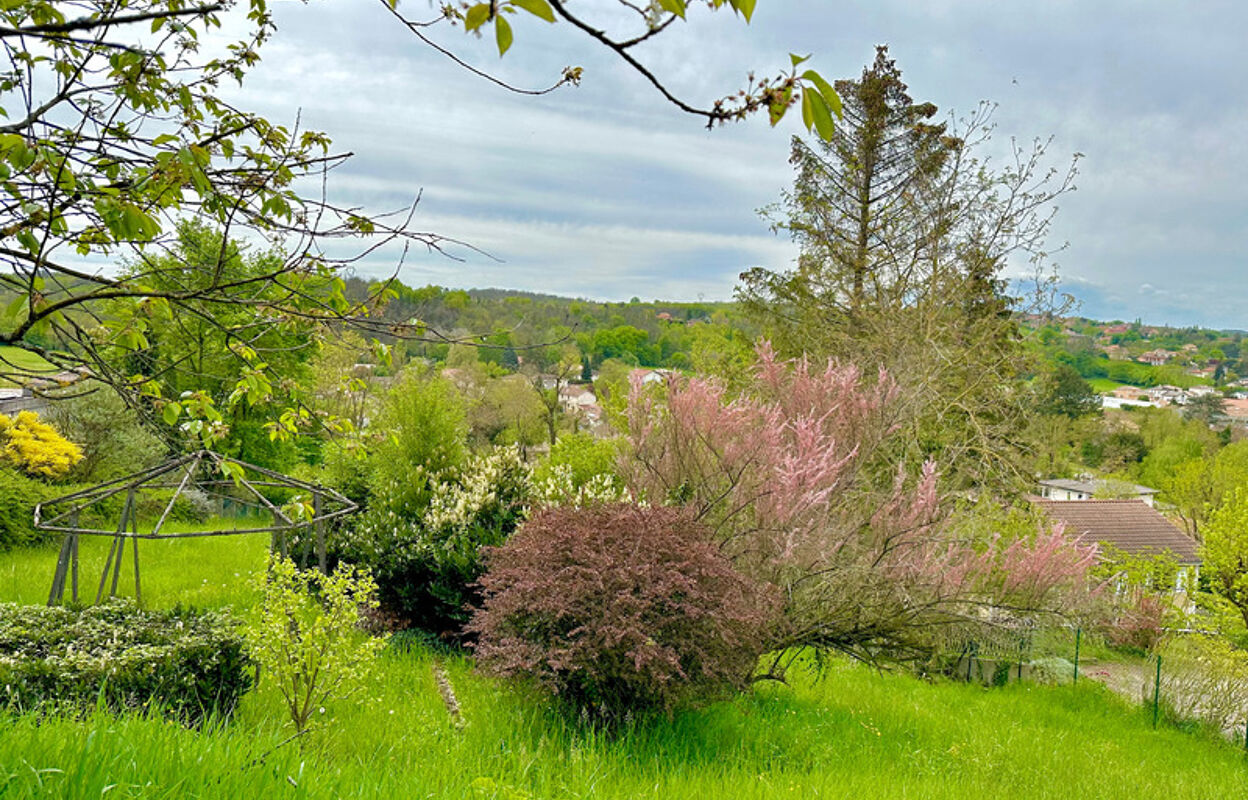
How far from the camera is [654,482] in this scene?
259 inches

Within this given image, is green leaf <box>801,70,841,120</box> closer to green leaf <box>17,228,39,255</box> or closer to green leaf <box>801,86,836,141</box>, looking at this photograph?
green leaf <box>801,86,836,141</box>

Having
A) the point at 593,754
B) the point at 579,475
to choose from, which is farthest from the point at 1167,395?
the point at 593,754

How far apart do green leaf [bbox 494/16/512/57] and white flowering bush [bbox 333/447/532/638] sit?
5.72 meters

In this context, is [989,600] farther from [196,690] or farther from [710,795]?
[196,690]

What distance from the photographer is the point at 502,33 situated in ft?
3.72

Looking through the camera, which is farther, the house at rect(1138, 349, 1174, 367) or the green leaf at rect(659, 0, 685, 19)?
the house at rect(1138, 349, 1174, 367)

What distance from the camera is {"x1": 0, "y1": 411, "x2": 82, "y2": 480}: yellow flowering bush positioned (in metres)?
12.4

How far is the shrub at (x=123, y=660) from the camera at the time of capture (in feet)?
12.0

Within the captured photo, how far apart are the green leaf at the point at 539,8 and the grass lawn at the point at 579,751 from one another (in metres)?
2.47

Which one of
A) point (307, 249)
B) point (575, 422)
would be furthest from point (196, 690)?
point (575, 422)

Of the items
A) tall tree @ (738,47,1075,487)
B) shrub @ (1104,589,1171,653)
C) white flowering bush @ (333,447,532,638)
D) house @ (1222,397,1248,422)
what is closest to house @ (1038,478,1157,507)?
shrub @ (1104,589,1171,653)

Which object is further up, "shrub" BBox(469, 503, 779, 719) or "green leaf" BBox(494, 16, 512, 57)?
"green leaf" BBox(494, 16, 512, 57)

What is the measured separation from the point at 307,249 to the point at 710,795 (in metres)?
3.10

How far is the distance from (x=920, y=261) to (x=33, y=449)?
15909 millimetres
